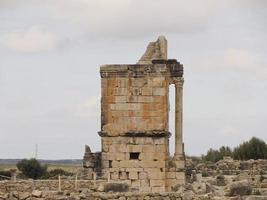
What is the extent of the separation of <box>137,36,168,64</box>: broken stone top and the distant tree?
21.2m

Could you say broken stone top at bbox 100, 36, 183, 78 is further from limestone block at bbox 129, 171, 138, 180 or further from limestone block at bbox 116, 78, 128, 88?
limestone block at bbox 129, 171, 138, 180

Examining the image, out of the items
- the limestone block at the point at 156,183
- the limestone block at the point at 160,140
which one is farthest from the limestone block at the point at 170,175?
the limestone block at the point at 160,140

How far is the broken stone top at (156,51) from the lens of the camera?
27.5 m

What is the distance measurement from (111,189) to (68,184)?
4.84 m

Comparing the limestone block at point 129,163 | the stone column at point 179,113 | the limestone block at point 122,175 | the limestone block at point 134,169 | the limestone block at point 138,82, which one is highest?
the limestone block at point 138,82

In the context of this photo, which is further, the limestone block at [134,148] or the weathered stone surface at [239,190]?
the limestone block at [134,148]

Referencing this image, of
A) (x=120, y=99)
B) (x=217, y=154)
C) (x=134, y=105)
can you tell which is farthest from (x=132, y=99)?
(x=217, y=154)

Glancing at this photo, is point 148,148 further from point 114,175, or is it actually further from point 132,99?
point 132,99

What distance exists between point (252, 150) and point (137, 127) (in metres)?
23.8

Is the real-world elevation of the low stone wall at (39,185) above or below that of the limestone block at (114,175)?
below

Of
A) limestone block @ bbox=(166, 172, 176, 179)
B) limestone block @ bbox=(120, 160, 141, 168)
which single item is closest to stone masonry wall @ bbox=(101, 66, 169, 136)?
limestone block @ bbox=(120, 160, 141, 168)

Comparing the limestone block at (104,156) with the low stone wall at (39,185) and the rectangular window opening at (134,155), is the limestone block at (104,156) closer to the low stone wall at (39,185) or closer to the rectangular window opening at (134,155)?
the rectangular window opening at (134,155)

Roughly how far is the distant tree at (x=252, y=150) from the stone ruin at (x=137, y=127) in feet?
72.2

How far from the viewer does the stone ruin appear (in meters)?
26.2
